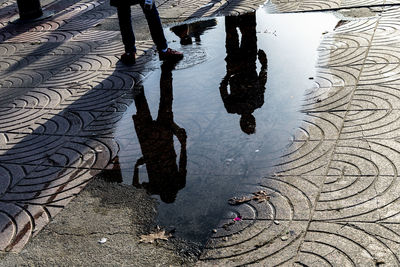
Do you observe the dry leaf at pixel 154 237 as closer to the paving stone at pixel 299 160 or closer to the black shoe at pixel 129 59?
the paving stone at pixel 299 160

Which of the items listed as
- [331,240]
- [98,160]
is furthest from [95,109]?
[331,240]

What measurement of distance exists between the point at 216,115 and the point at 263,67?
49.5 inches

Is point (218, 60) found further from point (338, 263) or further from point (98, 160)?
point (338, 263)

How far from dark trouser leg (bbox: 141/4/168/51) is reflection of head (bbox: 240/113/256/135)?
213 centimetres

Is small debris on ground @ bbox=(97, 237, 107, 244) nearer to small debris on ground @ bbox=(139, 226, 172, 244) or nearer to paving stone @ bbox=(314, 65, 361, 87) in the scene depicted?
small debris on ground @ bbox=(139, 226, 172, 244)

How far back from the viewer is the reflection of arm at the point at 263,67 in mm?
6222

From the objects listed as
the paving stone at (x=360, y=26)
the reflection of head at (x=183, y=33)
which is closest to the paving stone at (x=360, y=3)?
the paving stone at (x=360, y=26)

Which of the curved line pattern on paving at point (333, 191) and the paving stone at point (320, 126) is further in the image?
→ the paving stone at point (320, 126)

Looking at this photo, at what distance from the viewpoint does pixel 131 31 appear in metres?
7.25

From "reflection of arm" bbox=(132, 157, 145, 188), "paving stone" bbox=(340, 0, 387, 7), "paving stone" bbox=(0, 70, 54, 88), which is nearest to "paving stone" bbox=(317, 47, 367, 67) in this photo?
"paving stone" bbox=(340, 0, 387, 7)

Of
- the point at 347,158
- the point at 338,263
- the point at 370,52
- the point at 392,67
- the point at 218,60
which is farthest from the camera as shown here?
the point at 218,60

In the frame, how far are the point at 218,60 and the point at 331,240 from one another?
12.5 feet

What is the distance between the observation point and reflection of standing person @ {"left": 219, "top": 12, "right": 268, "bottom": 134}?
5660mm

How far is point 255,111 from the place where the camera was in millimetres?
5562
